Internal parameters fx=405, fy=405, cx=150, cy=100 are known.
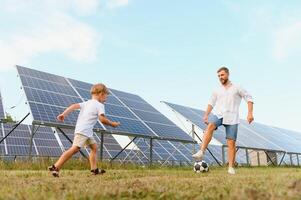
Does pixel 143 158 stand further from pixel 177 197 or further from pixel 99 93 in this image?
pixel 177 197

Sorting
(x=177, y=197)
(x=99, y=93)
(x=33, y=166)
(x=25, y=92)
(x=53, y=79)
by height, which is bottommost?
(x=177, y=197)

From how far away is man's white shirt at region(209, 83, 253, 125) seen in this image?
24.7 ft

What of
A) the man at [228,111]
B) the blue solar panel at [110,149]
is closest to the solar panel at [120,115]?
the blue solar panel at [110,149]

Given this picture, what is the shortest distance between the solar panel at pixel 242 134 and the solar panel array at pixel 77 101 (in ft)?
5.71

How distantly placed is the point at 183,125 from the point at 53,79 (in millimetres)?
A: 6736

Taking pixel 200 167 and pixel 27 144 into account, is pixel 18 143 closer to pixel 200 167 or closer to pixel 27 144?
pixel 27 144

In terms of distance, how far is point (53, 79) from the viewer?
15.9m

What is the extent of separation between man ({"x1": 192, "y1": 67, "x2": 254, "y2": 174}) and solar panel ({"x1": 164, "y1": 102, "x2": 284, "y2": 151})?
33.7ft

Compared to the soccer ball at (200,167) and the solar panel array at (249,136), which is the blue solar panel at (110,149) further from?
the soccer ball at (200,167)

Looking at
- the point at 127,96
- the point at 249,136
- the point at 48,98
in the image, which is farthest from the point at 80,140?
the point at 249,136

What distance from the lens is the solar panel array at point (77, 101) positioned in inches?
479

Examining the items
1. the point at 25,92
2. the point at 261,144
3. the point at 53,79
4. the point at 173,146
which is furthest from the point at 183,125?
the point at 25,92

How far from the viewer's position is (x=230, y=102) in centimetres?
759

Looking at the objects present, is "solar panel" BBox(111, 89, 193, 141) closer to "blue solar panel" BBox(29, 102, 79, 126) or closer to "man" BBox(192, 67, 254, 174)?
"blue solar panel" BBox(29, 102, 79, 126)
